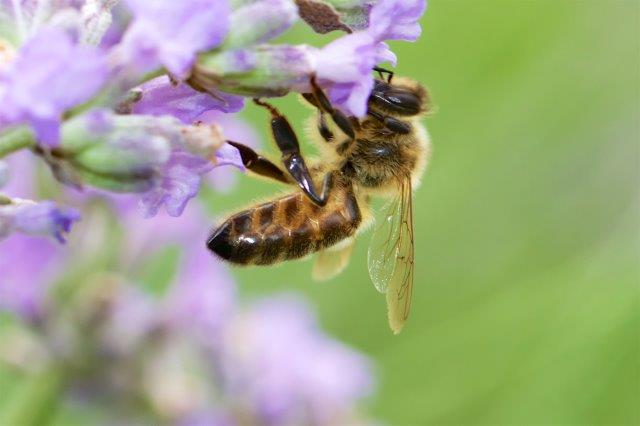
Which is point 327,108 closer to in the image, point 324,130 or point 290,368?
point 324,130

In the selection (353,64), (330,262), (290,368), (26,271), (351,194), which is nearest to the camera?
(353,64)

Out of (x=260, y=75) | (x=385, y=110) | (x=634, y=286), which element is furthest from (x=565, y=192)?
(x=260, y=75)

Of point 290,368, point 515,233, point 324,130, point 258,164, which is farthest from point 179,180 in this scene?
point 515,233

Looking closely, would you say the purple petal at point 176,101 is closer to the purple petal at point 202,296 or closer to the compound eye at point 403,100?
the compound eye at point 403,100

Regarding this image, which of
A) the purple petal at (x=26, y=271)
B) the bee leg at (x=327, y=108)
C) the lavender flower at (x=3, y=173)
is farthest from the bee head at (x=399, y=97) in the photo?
the purple petal at (x=26, y=271)

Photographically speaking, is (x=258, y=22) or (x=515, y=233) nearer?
(x=258, y=22)

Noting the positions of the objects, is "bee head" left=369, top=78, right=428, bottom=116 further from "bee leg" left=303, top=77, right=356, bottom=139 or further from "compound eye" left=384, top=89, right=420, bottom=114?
"bee leg" left=303, top=77, right=356, bottom=139
